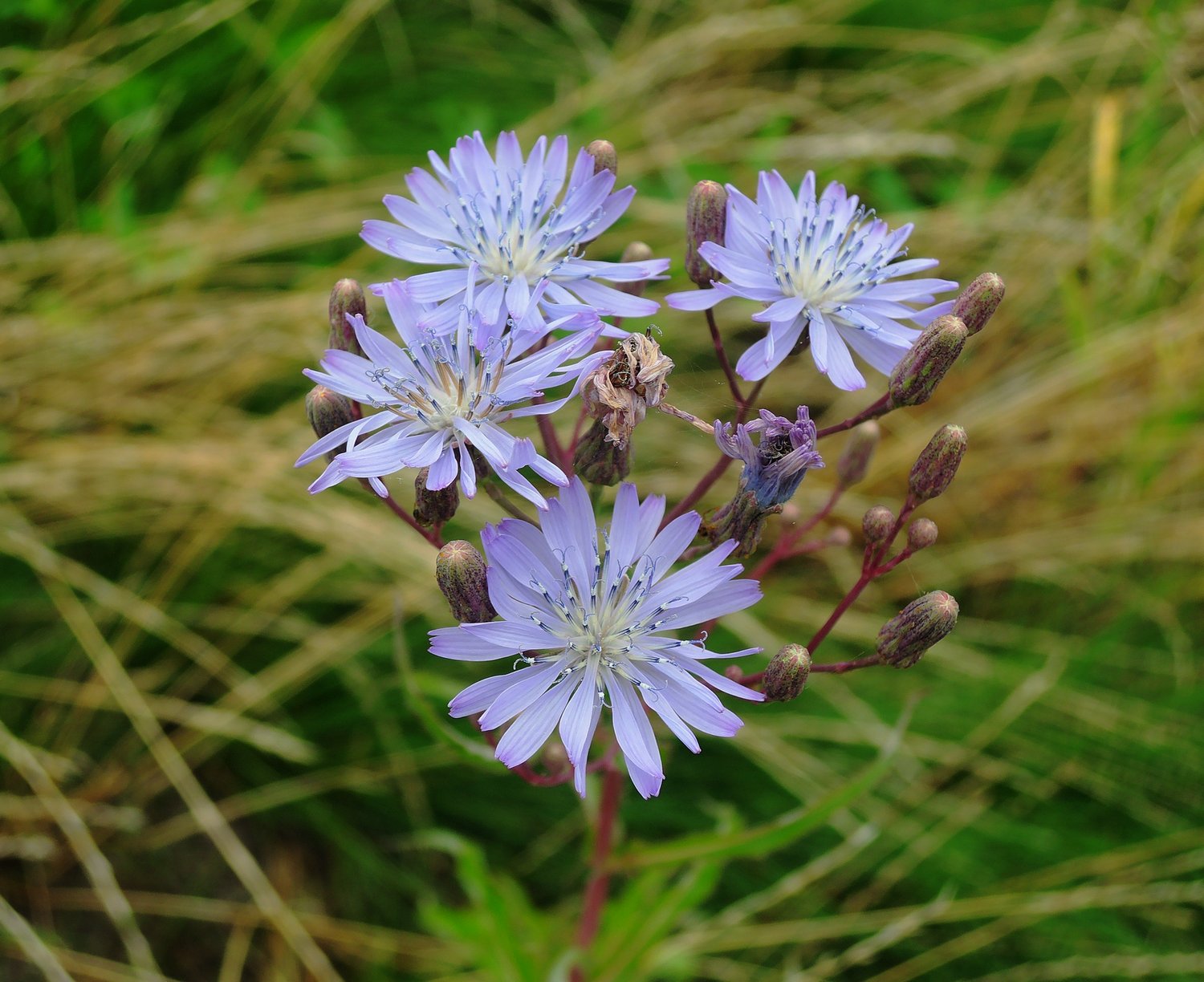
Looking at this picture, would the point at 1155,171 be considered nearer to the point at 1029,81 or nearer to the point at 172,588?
the point at 1029,81

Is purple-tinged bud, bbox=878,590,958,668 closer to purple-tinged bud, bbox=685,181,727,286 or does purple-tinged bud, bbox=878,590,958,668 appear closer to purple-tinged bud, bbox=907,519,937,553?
purple-tinged bud, bbox=907,519,937,553

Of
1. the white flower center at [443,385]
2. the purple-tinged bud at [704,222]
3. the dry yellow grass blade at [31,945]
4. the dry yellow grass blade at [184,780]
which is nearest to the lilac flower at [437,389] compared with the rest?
the white flower center at [443,385]

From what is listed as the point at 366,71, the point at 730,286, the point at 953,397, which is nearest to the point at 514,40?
the point at 366,71

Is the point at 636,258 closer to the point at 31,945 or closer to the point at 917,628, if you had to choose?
the point at 917,628

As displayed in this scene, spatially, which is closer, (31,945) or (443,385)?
(443,385)

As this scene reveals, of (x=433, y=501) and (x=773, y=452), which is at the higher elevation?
(x=773, y=452)

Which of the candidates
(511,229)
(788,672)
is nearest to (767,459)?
(788,672)
